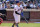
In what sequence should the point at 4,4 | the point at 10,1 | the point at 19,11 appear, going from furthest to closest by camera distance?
1. the point at 10,1
2. the point at 4,4
3. the point at 19,11

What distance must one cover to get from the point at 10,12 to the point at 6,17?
24.6 inches

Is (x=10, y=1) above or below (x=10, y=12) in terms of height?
above

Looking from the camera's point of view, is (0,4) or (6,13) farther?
(0,4)

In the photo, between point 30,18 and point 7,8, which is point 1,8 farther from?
point 30,18

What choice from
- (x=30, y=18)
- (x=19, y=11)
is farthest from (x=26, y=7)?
(x=19, y=11)

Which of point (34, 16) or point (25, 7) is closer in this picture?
point (34, 16)

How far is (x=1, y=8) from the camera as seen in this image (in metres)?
13.1

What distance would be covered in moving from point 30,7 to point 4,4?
265 centimetres

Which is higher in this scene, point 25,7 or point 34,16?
point 25,7

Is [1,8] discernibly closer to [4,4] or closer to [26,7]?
[4,4]


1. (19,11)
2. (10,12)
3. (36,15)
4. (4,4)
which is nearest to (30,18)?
(36,15)

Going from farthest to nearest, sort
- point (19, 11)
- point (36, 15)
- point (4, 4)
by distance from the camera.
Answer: point (4, 4) → point (36, 15) → point (19, 11)

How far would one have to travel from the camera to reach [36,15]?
1247cm

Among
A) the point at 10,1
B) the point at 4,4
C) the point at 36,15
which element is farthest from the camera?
the point at 10,1
